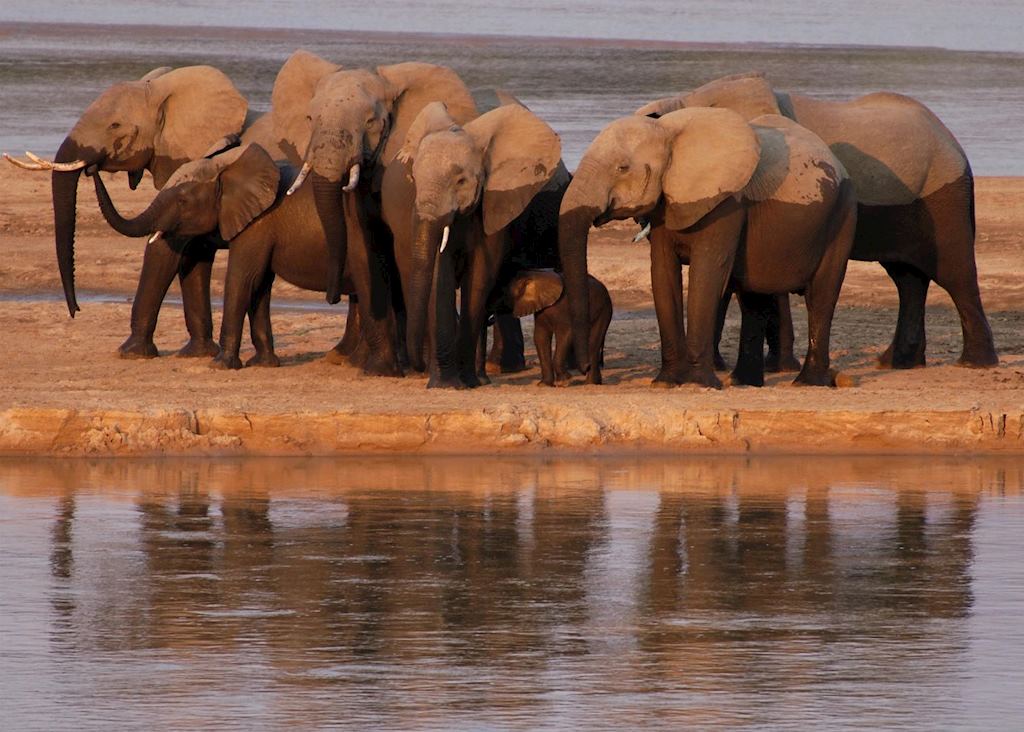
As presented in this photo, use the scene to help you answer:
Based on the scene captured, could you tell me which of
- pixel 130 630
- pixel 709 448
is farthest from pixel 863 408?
pixel 130 630

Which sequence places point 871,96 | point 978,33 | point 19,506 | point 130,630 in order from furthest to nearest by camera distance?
point 978,33, point 871,96, point 19,506, point 130,630

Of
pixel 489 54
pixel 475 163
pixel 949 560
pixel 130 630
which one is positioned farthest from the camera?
pixel 489 54

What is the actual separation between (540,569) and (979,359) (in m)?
7.87

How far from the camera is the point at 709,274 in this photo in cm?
1755

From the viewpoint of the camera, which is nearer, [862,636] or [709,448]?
[862,636]

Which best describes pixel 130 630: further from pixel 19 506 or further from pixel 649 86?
pixel 649 86

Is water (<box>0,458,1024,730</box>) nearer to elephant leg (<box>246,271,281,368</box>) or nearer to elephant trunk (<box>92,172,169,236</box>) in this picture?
elephant leg (<box>246,271,281,368</box>)

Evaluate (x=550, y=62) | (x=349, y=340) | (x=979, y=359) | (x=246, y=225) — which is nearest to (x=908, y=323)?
(x=979, y=359)

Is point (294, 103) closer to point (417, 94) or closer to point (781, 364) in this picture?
point (417, 94)

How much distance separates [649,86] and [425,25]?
28036 mm

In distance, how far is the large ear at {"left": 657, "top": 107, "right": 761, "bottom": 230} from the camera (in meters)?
17.3

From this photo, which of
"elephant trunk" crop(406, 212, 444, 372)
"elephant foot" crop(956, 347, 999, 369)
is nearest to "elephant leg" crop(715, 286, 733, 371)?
"elephant foot" crop(956, 347, 999, 369)

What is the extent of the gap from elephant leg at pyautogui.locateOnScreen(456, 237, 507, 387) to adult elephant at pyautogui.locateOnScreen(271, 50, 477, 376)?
32.1 inches

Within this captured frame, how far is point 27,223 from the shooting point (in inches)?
1094
